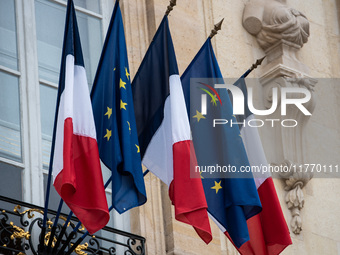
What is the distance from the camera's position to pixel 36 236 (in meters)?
7.39

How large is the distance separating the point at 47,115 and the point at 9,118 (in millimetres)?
331

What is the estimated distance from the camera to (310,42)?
10031 mm

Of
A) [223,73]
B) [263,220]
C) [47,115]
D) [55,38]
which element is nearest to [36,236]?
[47,115]

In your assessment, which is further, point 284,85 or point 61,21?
point 284,85

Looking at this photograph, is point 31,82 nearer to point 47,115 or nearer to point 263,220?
point 47,115

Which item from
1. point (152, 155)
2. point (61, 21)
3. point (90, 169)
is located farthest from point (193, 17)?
point (90, 169)

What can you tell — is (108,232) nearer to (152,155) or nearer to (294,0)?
(152,155)

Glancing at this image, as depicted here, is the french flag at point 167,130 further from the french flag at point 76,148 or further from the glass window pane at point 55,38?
the glass window pane at point 55,38

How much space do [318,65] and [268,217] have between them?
103 inches

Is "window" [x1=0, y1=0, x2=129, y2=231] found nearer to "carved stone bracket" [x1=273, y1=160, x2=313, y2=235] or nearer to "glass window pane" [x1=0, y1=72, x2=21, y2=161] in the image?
"glass window pane" [x1=0, y1=72, x2=21, y2=161]

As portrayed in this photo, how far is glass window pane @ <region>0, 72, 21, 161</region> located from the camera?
773cm

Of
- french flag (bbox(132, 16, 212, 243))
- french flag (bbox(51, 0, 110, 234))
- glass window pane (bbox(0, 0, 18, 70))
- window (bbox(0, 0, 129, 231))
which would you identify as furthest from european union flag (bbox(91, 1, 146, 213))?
glass window pane (bbox(0, 0, 18, 70))

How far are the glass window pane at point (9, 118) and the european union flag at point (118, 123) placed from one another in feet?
2.22

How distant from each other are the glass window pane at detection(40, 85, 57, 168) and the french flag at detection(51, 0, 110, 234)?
0.77 metres
